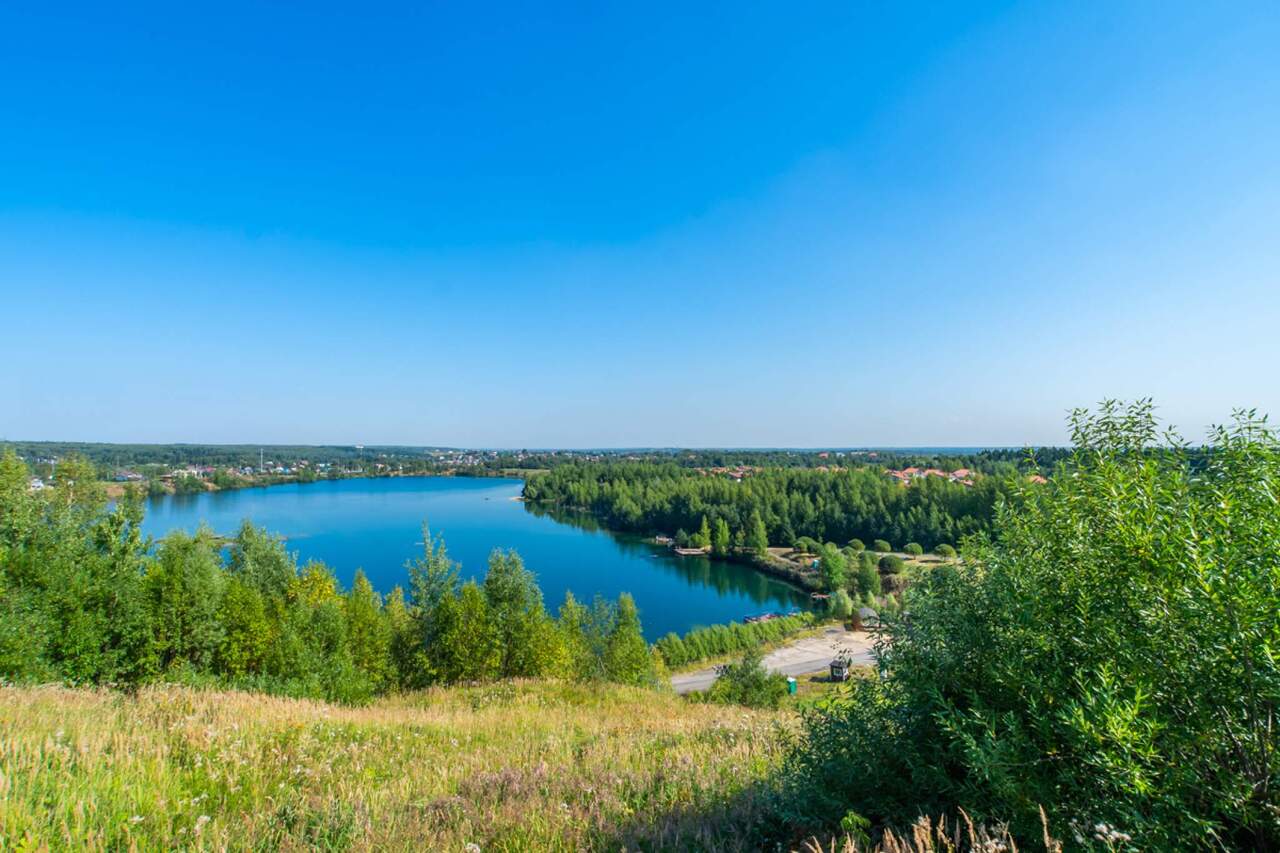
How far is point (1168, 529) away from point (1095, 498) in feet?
1.63

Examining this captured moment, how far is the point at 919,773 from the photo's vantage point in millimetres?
2773

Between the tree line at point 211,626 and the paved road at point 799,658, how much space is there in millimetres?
8862

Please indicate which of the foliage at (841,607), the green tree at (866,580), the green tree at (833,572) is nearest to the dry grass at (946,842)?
the foliage at (841,607)

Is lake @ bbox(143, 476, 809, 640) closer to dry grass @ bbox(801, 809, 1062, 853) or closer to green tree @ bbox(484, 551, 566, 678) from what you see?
green tree @ bbox(484, 551, 566, 678)

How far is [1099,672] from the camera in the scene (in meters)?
2.22

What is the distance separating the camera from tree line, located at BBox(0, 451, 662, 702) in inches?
459

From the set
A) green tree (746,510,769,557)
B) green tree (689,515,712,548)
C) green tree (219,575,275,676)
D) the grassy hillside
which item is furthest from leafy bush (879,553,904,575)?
the grassy hillside

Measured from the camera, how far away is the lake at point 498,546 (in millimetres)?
53884

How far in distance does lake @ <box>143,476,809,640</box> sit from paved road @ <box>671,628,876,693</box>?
9159 mm

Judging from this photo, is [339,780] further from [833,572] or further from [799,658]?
[833,572]

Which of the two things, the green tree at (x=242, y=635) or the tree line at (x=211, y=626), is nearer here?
the tree line at (x=211, y=626)

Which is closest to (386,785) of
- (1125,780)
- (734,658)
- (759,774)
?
(759,774)

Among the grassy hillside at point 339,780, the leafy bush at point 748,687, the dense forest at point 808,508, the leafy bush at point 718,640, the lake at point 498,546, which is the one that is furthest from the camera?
the dense forest at point 808,508

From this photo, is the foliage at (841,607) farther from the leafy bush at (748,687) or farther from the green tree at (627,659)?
the green tree at (627,659)
